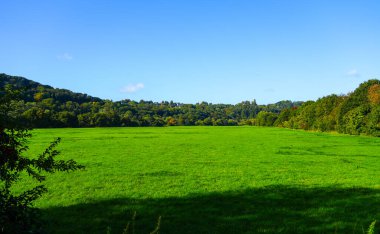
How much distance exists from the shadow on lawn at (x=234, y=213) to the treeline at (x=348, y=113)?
207ft

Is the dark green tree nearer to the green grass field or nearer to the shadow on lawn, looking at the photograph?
the green grass field

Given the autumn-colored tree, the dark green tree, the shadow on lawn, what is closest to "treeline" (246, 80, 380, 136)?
the autumn-colored tree

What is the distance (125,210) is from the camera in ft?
40.6

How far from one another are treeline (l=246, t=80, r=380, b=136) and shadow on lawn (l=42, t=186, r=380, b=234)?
6306cm

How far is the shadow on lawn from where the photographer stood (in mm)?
10422

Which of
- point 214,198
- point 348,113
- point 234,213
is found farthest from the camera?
point 348,113

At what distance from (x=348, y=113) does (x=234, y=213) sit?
257ft

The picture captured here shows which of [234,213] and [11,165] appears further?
[234,213]

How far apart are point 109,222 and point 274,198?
721 cm

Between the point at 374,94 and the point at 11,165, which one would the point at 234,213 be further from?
the point at 374,94

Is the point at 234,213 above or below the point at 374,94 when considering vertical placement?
below

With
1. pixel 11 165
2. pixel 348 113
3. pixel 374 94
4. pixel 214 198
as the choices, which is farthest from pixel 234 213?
pixel 374 94

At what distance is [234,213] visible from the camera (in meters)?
12.1

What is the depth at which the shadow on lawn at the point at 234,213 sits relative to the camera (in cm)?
1042
